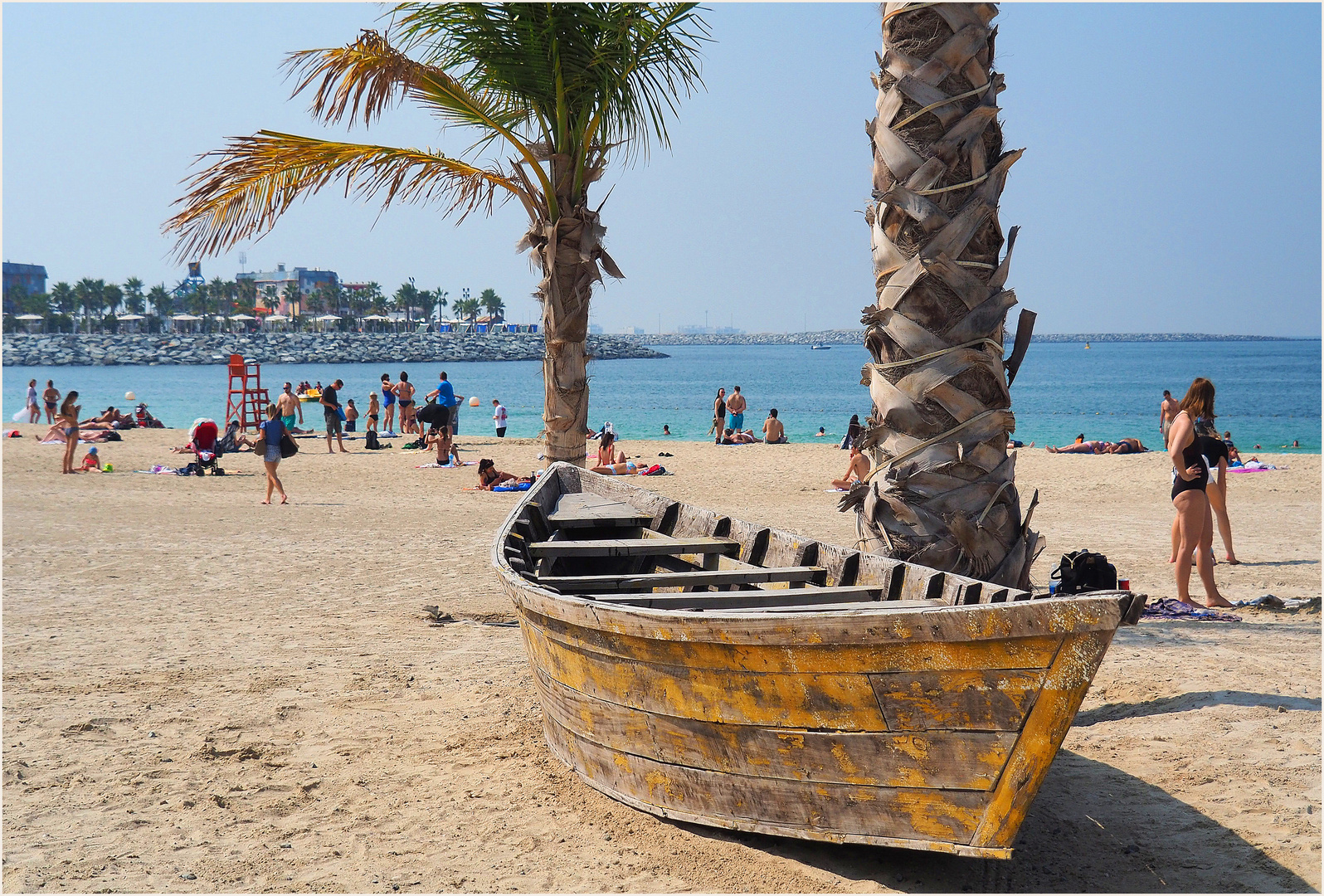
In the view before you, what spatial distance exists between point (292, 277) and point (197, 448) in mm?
176387

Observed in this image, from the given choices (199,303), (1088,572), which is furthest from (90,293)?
(1088,572)

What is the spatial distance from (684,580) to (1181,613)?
4989mm

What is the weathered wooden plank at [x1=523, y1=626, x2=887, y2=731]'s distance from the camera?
354cm

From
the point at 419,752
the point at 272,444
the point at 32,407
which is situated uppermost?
the point at 272,444

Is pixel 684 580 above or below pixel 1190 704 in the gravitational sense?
above

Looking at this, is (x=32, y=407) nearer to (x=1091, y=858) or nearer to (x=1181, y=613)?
(x=1181, y=613)

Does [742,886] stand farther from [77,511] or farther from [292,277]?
[292,277]

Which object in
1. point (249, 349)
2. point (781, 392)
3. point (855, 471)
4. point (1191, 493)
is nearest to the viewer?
point (1191, 493)

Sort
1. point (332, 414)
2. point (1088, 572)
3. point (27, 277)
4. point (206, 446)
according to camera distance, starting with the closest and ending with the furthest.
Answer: point (1088, 572)
point (206, 446)
point (332, 414)
point (27, 277)

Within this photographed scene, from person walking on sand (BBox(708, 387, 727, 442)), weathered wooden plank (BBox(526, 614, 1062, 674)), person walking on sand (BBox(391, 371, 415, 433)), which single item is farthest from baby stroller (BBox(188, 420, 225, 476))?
weathered wooden plank (BBox(526, 614, 1062, 674))

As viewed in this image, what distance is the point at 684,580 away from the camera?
532 centimetres

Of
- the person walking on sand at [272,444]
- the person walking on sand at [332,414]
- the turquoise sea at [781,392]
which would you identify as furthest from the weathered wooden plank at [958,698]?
the person walking on sand at [332,414]

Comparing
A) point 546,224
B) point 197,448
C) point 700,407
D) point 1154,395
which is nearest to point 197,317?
point 700,407

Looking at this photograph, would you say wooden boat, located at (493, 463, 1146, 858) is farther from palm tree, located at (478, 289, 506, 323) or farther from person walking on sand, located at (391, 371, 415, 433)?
palm tree, located at (478, 289, 506, 323)
